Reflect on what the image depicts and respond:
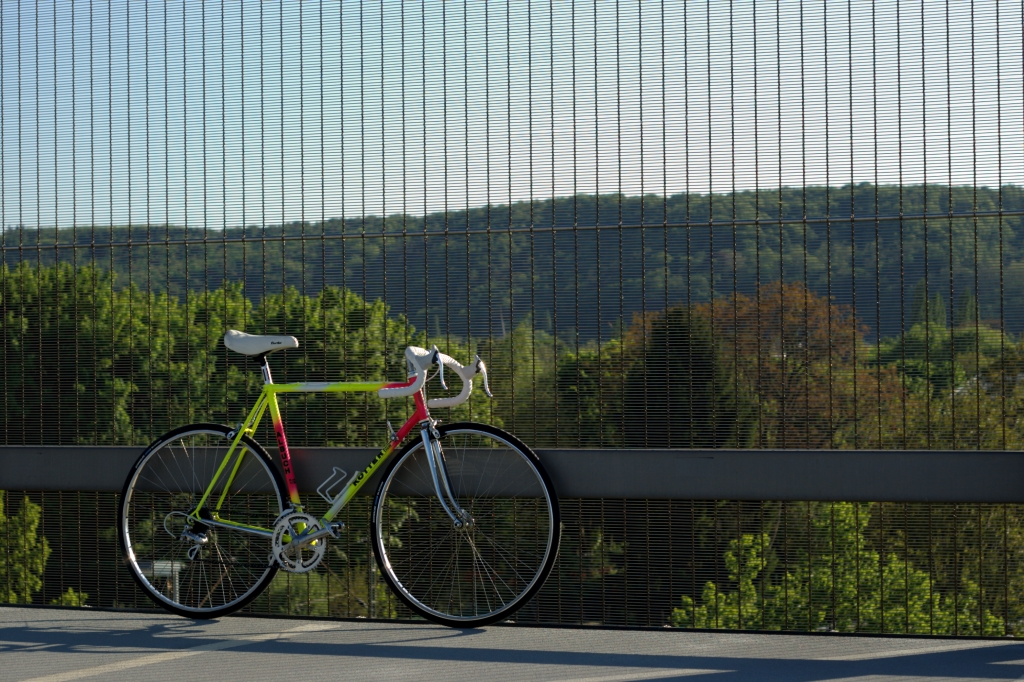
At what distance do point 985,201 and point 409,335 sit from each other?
Result: 3.32 metres

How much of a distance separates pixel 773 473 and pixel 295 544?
1.78 metres

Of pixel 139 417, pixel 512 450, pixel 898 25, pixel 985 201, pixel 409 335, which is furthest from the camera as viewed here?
pixel 139 417

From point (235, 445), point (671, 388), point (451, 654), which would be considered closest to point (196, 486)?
point (235, 445)

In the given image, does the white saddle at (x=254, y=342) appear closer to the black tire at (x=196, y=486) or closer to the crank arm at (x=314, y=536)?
the black tire at (x=196, y=486)

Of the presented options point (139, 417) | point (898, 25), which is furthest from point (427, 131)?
point (139, 417)

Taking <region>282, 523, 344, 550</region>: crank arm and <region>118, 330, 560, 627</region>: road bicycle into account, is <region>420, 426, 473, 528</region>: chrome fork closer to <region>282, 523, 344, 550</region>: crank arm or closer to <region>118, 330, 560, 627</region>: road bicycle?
<region>118, 330, 560, 627</region>: road bicycle

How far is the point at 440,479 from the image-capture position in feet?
13.3

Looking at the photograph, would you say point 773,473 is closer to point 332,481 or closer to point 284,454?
point 332,481

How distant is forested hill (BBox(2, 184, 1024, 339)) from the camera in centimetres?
523

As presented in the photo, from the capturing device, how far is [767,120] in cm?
564

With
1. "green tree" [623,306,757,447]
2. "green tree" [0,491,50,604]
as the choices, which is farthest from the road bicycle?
"green tree" [623,306,757,447]

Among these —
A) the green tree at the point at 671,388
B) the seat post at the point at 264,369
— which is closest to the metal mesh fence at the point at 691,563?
the green tree at the point at 671,388

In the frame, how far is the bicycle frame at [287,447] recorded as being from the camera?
13.3ft

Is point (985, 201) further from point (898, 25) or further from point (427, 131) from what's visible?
point (427, 131)
